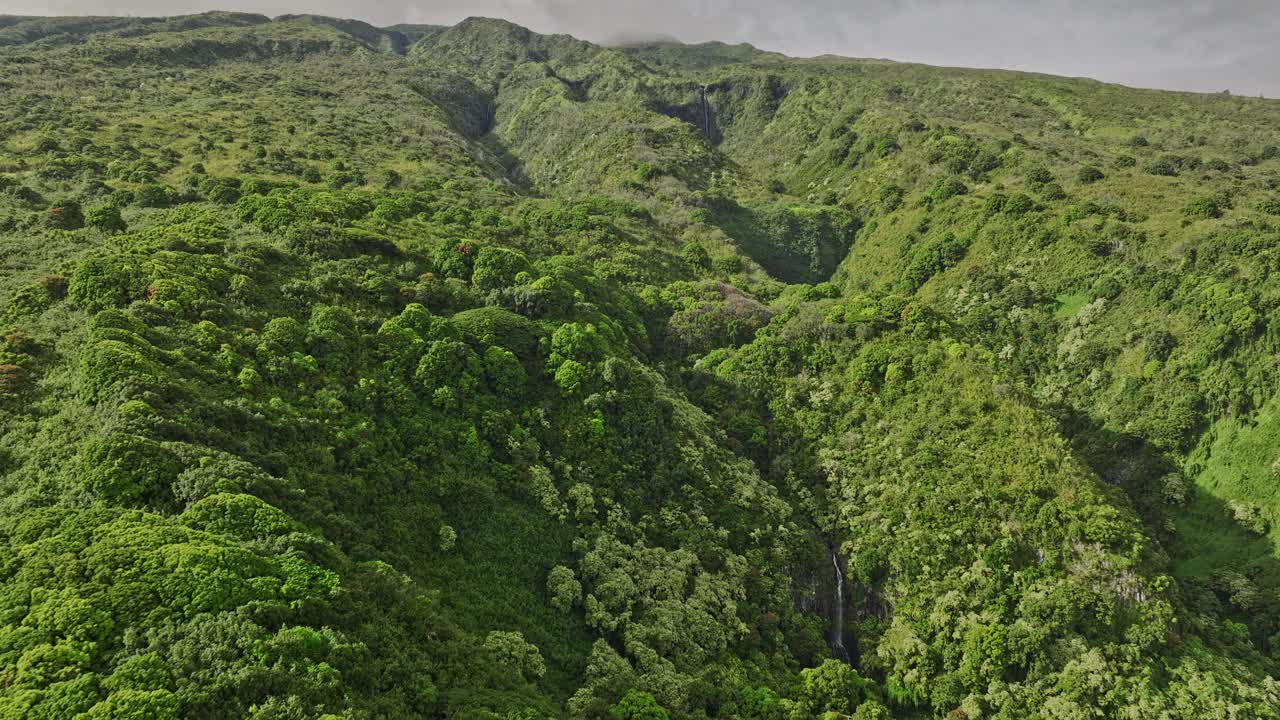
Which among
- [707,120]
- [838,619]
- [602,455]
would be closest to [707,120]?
[707,120]

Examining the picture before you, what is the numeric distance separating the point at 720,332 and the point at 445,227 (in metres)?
27.5

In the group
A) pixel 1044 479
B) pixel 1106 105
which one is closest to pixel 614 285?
pixel 1044 479

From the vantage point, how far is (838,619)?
124 ft

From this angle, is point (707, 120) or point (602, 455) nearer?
point (602, 455)

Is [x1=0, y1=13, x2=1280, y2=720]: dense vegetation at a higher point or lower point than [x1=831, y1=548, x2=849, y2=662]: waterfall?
higher

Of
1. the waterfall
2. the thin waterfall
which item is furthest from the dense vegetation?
the thin waterfall

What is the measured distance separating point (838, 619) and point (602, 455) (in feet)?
55.3

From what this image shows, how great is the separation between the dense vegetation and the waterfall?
0.60 ft

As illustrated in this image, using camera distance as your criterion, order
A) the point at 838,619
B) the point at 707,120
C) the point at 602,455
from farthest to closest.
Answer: the point at 707,120
the point at 602,455
the point at 838,619

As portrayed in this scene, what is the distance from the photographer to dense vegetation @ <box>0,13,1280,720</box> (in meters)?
20.2

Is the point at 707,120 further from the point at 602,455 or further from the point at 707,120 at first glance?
the point at 602,455

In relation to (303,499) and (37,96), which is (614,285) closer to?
(303,499)

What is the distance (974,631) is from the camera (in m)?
32.6

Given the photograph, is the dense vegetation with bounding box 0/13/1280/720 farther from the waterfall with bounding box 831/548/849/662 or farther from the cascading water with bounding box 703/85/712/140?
the cascading water with bounding box 703/85/712/140
